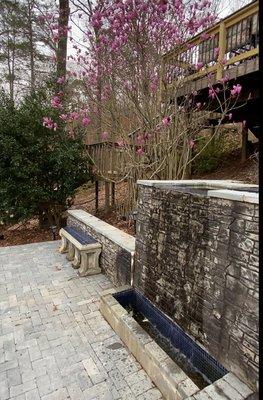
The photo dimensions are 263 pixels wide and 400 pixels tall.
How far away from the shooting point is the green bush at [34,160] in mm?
6719

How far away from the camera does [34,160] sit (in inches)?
275

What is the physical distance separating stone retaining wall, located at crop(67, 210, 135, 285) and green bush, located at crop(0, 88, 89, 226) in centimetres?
210

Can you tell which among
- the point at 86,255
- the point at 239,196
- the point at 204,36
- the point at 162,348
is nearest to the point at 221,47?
the point at 204,36

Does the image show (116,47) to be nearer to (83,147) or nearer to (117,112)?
(117,112)

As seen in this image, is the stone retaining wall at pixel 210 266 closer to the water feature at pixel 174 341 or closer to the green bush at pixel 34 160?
the water feature at pixel 174 341

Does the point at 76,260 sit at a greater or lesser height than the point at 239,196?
lesser

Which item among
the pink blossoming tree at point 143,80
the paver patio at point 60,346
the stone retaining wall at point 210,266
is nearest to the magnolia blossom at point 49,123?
the pink blossoming tree at point 143,80

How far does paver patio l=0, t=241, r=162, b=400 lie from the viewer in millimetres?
2516

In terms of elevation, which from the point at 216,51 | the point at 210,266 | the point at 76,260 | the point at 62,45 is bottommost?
the point at 76,260

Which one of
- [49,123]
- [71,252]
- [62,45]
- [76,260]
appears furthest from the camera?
[62,45]

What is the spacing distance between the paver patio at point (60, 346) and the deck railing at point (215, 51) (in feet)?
13.7

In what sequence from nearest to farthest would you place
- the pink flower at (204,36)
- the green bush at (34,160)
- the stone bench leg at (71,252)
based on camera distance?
the pink flower at (204,36), the stone bench leg at (71,252), the green bush at (34,160)

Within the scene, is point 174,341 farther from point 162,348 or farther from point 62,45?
point 62,45

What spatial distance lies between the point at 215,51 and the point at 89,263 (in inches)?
180
